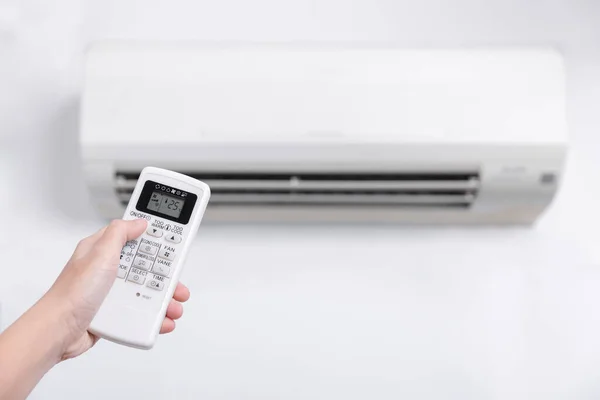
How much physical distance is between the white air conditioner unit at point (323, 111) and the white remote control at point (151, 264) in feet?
0.93

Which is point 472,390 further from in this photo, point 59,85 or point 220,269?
point 59,85

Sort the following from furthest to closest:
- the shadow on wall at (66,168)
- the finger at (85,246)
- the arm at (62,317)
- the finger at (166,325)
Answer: the shadow on wall at (66,168), the finger at (166,325), the finger at (85,246), the arm at (62,317)

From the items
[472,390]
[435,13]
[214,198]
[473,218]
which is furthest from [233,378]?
→ [435,13]

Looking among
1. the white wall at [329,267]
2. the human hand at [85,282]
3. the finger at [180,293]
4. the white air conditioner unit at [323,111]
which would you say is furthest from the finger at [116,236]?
the white wall at [329,267]

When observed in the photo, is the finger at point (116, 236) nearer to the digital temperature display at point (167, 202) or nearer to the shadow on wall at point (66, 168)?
the digital temperature display at point (167, 202)

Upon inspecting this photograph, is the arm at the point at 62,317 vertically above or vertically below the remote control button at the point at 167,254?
below

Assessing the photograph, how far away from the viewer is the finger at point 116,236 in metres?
0.90

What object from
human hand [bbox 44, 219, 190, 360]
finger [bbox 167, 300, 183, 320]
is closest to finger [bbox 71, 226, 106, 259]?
human hand [bbox 44, 219, 190, 360]

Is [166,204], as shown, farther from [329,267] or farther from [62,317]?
[329,267]

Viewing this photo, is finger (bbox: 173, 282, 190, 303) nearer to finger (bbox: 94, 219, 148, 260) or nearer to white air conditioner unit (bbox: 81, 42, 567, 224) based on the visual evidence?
finger (bbox: 94, 219, 148, 260)

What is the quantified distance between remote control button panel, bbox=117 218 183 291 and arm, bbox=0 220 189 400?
0.03 metres

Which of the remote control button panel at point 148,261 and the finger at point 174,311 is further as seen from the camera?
the finger at point 174,311

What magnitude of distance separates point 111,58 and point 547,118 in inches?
36.0

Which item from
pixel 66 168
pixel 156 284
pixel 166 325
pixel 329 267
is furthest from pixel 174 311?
pixel 66 168
